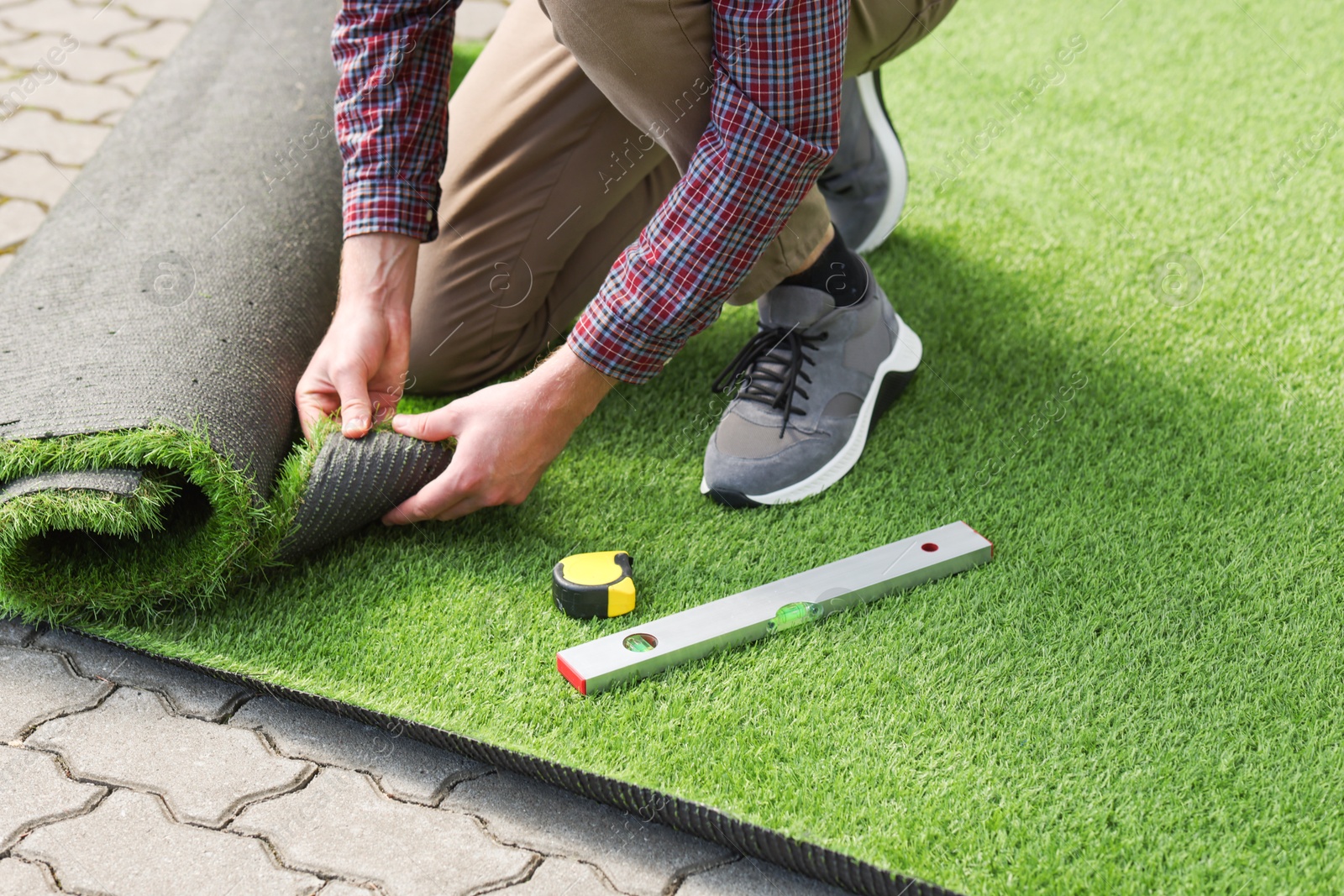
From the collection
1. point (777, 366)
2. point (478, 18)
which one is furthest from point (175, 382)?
point (478, 18)

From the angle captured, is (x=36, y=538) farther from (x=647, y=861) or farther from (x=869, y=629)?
(x=869, y=629)

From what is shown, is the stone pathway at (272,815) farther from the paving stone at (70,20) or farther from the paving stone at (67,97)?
the paving stone at (70,20)

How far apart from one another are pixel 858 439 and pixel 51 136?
2.62 metres

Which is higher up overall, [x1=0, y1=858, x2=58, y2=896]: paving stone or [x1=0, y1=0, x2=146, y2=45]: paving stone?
[x1=0, y1=0, x2=146, y2=45]: paving stone

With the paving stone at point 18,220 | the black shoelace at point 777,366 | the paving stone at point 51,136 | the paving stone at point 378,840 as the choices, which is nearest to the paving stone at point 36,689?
the paving stone at point 378,840

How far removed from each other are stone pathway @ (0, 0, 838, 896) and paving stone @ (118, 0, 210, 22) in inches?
120

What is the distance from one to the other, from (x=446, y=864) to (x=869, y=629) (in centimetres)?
67

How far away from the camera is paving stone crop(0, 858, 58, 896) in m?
1.26

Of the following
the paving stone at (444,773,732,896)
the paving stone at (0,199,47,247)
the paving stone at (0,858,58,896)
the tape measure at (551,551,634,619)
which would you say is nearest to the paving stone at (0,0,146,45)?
the paving stone at (0,199,47,247)

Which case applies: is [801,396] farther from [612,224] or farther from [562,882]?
[562,882]

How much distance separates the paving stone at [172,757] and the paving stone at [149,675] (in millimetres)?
27

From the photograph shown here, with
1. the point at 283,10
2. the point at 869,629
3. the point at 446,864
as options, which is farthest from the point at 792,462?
the point at 283,10

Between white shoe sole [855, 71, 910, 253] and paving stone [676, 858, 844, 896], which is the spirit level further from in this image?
white shoe sole [855, 71, 910, 253]

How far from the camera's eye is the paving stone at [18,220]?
2.71 m
